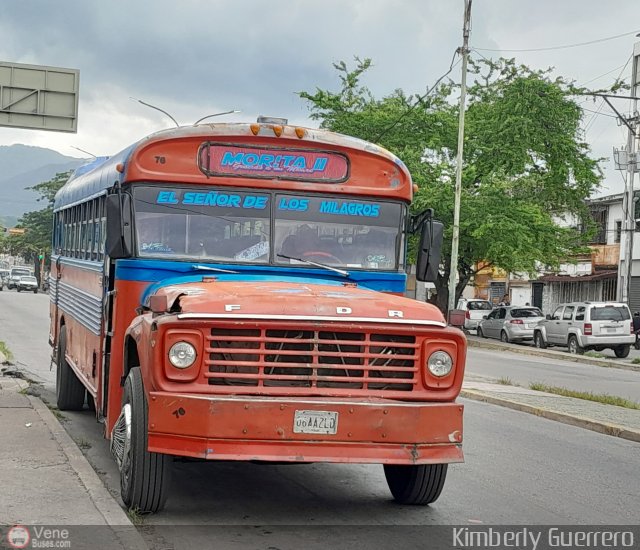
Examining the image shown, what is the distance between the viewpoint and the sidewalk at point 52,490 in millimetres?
6375

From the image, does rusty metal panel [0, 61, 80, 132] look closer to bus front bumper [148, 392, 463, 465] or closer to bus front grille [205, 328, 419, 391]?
bus front grille [205, 328, 419, 391]

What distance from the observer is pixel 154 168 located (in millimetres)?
8367

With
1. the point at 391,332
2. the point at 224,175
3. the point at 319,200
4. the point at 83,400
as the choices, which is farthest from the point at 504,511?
the point at 83,400

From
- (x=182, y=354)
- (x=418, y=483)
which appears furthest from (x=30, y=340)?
(x=182, y=354)

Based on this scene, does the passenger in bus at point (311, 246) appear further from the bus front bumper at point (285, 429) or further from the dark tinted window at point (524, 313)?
the dark tinted window at point (524, 313)

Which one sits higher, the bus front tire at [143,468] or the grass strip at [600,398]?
the bus front tire at [143,468]

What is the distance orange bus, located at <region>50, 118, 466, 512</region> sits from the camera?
6809 millimetres

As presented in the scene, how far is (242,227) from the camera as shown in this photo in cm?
840

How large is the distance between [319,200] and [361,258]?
1.92 feet

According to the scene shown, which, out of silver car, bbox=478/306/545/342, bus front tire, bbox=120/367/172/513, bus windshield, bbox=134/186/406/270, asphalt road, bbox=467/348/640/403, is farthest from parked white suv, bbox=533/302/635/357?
bus front tire, bbox=120/367/172/513

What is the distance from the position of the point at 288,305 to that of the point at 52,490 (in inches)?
86.1

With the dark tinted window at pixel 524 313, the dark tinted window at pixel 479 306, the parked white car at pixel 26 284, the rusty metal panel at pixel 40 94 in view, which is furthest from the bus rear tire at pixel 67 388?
the parked white car at pixel 26 284

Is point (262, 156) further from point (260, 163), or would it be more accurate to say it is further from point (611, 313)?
point (611, 313)

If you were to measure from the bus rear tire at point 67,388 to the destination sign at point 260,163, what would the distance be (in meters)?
4.66
